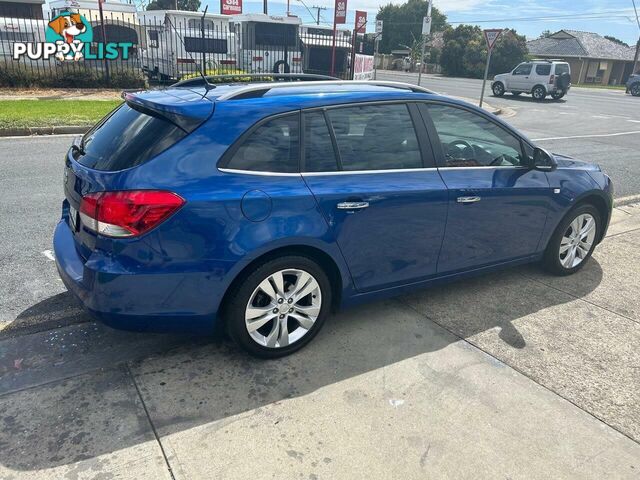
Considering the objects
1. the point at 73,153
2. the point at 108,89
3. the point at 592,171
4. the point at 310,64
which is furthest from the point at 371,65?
the point at 73,153

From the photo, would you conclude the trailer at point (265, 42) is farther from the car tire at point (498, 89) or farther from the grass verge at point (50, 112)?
the car tire at point (498, 89)

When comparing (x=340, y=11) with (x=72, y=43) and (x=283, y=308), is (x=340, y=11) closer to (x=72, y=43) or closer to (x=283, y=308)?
(x=72, y=43)

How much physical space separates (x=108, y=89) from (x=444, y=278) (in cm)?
1497

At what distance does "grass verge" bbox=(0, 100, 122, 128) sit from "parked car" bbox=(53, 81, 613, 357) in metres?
7.97

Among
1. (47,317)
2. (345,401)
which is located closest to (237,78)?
(47,317)

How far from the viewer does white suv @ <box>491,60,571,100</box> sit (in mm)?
25797

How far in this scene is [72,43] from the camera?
16.2 metres

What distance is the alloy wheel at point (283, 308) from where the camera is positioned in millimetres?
3072

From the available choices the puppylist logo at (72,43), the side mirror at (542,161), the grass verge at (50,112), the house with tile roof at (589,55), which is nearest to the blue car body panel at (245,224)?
the side mirror at (542,161)

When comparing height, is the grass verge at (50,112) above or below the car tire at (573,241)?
below

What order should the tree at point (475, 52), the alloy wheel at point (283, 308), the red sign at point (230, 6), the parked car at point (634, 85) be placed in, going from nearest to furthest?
the alloy wheel at point (283, 308), the red sign at point (230, 6), the parked car at point (634, 85), the tree at point (475, 52)

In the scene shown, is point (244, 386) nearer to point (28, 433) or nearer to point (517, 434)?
point (28, 433)

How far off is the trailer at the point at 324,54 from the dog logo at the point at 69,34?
25.7 ft

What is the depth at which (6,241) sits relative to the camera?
15.8 feet
